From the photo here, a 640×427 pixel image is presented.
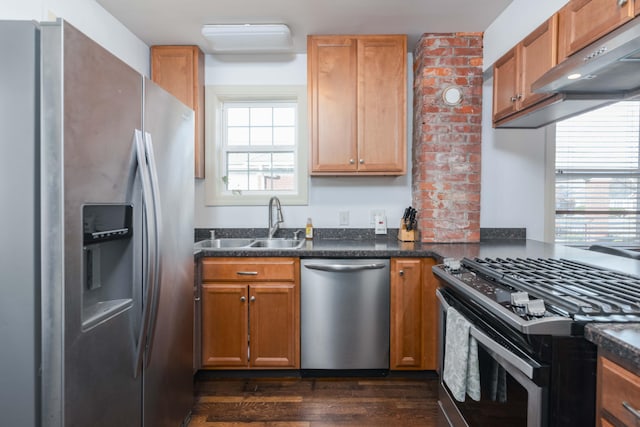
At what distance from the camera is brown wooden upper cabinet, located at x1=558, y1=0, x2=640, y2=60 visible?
4.44 ft

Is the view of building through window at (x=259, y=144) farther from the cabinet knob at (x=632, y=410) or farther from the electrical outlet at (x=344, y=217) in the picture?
the cabinet knob at (x=632, y=410)

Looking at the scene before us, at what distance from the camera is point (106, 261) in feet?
4.32

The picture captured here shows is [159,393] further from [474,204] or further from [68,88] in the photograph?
[474,204]

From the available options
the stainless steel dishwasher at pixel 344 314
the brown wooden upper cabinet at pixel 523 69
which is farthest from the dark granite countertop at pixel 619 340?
the stainless steel dishwasher at pixel 344 314

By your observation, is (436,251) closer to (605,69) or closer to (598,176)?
(605,69)

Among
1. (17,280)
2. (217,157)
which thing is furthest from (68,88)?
(217,157)

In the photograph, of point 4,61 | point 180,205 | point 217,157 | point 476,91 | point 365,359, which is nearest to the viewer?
point 4,61

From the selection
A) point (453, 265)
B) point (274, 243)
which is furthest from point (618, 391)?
point (274, 243)

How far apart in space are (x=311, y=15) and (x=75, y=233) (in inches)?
80.7

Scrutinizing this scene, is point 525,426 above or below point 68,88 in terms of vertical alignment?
below

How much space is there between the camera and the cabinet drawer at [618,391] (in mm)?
800

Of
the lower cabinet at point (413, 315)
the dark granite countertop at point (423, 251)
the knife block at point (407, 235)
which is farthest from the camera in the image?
the knife block at point (407, 235)

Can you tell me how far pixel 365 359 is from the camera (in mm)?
2451

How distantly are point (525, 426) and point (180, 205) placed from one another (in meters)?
1.59
